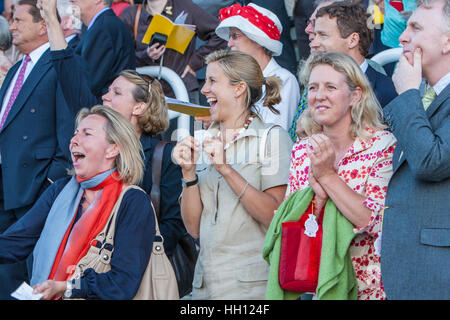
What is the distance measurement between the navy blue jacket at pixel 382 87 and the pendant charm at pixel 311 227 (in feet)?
4.84

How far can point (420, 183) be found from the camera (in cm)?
346

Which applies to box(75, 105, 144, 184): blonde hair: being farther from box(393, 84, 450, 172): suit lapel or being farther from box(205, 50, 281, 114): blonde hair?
box(393, 84, 450, 172): suit lapel

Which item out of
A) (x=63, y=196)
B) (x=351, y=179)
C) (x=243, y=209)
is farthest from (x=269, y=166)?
(x=63, y=196)

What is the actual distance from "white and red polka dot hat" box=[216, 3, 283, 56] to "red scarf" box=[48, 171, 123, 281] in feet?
6.88

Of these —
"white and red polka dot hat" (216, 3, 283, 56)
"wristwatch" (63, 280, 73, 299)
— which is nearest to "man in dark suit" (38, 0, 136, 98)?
"white and red polka dot hat" (216, 3, 283, 56)

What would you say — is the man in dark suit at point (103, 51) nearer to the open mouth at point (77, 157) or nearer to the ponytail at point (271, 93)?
the open mouth at point (77, 157)

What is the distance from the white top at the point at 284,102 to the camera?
17.8 feet

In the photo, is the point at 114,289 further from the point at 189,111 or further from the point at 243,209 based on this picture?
the point at 189,111

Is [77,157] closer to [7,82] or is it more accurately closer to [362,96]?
[362,96]

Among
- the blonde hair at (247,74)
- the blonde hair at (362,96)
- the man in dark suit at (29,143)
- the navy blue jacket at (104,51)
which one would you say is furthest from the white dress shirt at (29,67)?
the blonde hair at (362,96)

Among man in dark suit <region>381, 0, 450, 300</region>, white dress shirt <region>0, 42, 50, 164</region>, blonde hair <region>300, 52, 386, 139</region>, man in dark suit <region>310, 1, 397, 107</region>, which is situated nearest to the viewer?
man in dark suit <region>381, 0, 450, 300</region>

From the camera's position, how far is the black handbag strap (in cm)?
490

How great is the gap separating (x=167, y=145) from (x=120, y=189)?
0.89 meters
